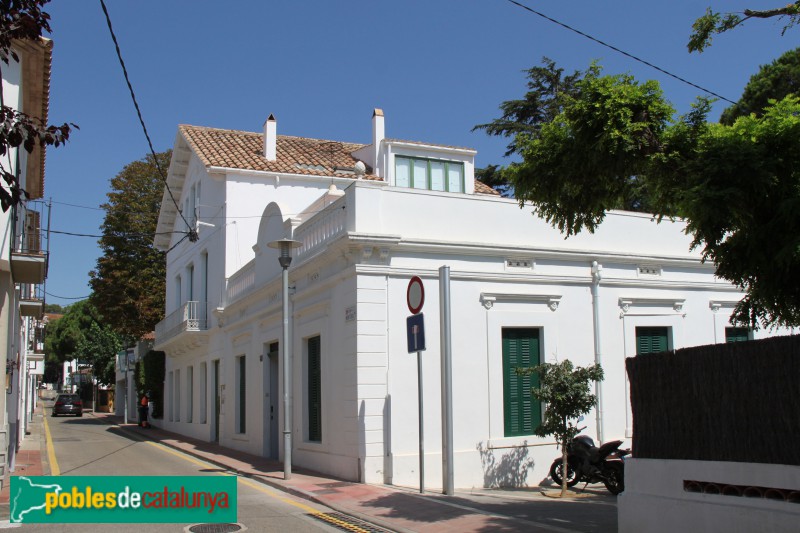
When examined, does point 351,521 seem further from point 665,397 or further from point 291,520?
point 665,397

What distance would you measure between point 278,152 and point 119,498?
19722 mm

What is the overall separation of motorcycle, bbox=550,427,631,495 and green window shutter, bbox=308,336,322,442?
506cm

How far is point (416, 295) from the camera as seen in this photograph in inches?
480

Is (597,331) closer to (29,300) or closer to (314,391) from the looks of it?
(314,391)

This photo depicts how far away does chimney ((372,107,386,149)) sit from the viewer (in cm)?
2689

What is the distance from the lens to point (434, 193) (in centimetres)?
1541

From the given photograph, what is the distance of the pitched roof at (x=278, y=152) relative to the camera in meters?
25.3

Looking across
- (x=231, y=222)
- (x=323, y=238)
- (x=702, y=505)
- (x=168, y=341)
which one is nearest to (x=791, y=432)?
(x=702, y=505)

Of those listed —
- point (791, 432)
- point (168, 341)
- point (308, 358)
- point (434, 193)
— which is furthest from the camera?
point (168, 341)

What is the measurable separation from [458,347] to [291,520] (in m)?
5.38

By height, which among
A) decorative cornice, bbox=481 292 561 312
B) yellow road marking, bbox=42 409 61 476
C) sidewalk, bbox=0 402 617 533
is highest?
decorative cornice, bbox=481 292 561 312

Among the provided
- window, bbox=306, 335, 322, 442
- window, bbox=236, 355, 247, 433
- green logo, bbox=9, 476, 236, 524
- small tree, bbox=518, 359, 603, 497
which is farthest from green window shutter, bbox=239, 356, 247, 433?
green logo, bbox=9, 476, 236, 524

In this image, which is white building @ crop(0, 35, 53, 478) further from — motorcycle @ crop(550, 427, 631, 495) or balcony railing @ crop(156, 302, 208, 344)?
motorcycle @ crop(550, 427, 631, 495)

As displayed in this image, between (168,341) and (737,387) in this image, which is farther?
(168,341)
